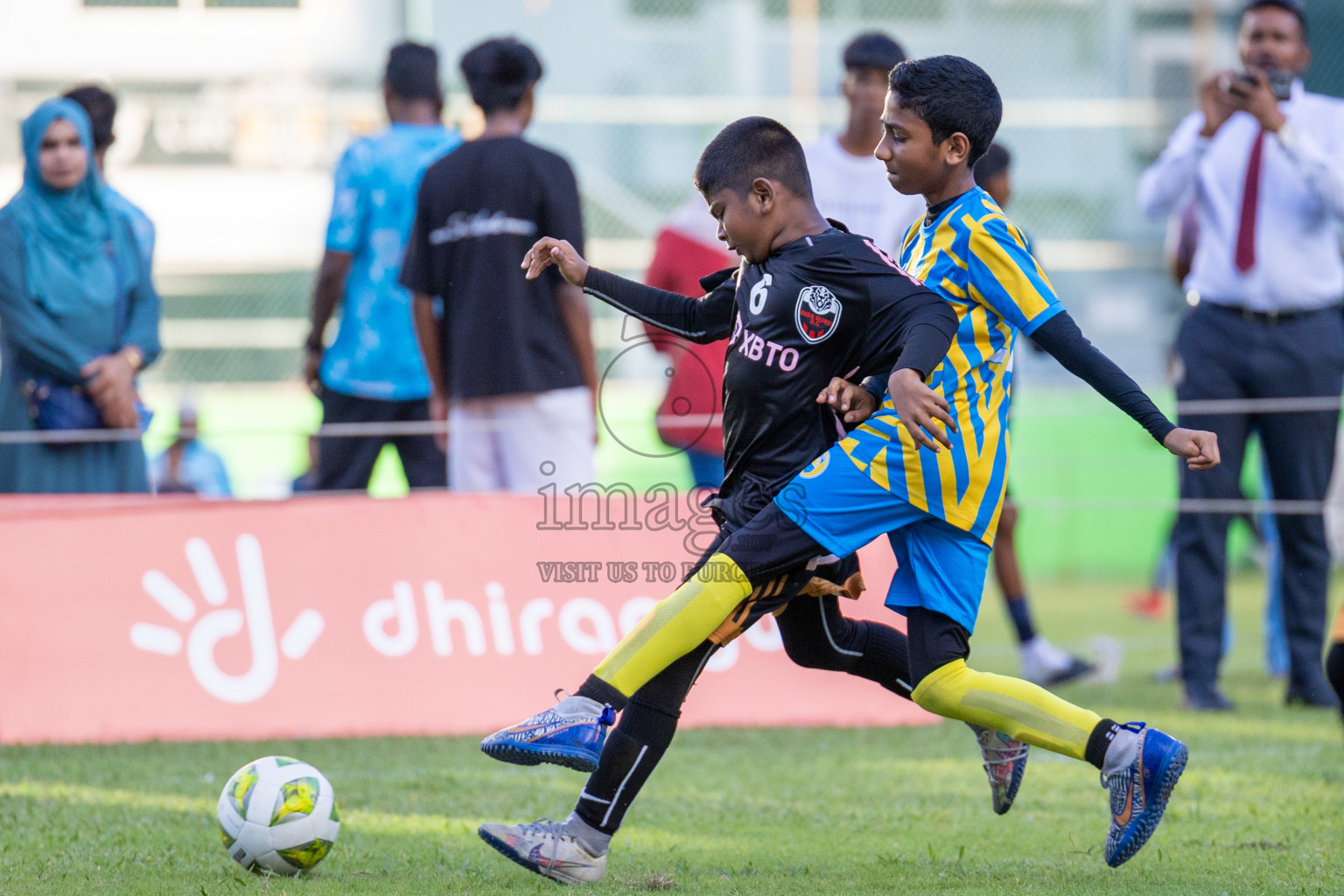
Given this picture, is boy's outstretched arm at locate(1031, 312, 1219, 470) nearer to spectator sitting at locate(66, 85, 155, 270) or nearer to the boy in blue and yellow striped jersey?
the boy in blue and yellow striped jersey

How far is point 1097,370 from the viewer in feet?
11.1

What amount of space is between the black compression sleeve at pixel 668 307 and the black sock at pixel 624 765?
92cm

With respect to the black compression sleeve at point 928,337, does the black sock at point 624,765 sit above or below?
below

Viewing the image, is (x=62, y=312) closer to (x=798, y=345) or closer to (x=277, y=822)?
(x=277, y=822)

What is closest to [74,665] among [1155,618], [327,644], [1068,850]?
[327,644]

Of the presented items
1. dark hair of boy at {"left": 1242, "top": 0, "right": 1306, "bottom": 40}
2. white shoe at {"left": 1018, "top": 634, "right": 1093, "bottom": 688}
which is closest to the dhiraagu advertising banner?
white shoe at {"left": 1018, "top": 634, "right": 1093, "bottom": 688}

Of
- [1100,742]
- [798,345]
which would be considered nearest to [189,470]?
[798,345]

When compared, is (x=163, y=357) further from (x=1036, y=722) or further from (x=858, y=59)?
(x=1036, y=722)

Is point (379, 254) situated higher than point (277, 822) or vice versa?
point (379, 254)

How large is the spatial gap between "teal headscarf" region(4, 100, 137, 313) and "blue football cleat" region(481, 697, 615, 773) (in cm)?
373

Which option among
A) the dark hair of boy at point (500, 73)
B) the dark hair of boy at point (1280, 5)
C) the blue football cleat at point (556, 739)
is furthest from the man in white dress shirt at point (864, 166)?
the blue football cleat at point (556, 739)

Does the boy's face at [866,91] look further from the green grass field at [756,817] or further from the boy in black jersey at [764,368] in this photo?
the boy in black jersey at [764,368]

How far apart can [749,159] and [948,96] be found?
48 cm

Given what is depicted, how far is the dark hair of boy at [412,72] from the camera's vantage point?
6.65 m
